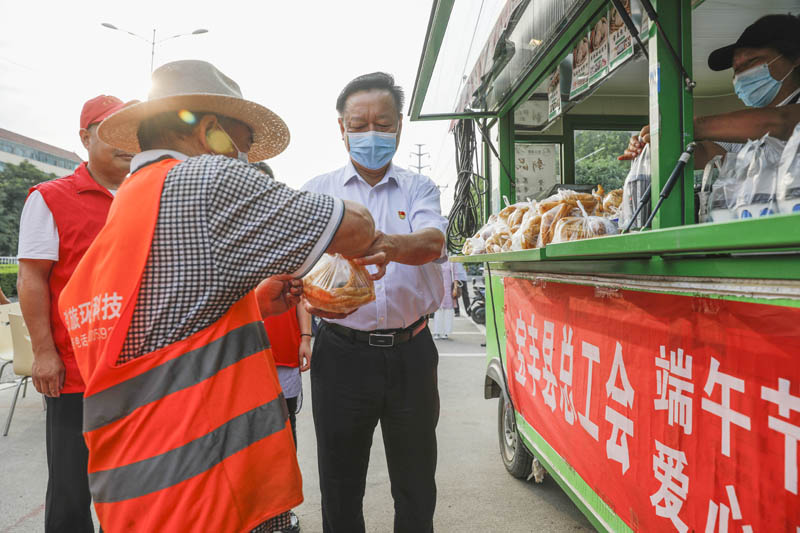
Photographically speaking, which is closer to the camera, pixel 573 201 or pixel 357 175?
pixel 357 175

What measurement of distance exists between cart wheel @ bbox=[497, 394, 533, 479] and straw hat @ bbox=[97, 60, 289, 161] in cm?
256

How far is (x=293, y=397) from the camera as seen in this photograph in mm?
3016

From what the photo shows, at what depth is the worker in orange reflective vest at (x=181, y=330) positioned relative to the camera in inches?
46.9

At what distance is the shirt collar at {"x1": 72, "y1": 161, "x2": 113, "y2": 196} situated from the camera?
2371 millimetres

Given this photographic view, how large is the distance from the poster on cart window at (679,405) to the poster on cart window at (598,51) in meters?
1.24

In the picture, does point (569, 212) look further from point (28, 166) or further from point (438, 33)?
point (28, 166)

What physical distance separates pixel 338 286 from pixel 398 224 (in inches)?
25.6

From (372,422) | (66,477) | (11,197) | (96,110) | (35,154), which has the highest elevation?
(35,154)

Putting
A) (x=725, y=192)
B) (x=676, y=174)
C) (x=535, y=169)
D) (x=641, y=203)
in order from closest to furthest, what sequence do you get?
1. (x=725, y=192)
2. (x=676, y=174)
3. (x=641, y=203)
4. (x=535, y=169)

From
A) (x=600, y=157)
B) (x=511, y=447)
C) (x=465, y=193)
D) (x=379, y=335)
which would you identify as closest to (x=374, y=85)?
(x=379, y=335)

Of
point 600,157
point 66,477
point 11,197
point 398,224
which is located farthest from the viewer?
point 11,197

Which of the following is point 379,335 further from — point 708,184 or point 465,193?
point 465,193

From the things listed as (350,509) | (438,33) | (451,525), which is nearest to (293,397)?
(350,509)

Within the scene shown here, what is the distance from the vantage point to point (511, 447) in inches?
142
